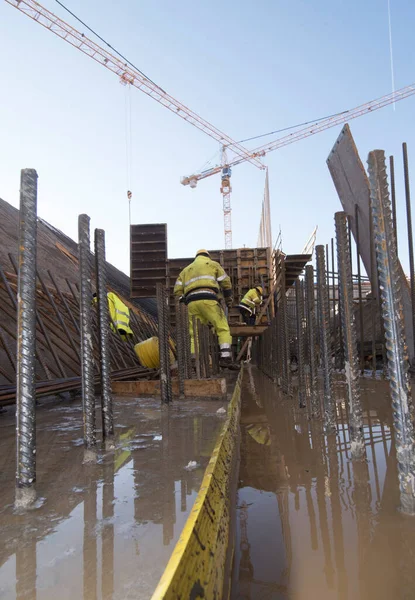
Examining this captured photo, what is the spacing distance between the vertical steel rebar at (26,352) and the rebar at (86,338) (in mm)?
538

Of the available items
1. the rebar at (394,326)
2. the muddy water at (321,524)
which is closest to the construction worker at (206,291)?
the muddy water at (321,524)

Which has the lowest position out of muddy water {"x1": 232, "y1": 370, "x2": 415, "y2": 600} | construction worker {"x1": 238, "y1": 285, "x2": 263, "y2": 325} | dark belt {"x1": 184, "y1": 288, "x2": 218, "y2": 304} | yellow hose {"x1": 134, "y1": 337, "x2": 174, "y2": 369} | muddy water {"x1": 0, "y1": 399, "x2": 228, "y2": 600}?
muddy water {"x1": 232, "y1": 370, "x2": 415, "y2": 600}

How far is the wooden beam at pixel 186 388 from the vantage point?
188 inches

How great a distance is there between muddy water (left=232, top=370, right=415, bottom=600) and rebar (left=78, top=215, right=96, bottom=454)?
3.01ft

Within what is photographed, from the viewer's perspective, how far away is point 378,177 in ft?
6.92

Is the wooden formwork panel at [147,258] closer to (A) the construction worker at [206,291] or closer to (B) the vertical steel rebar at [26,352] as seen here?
(A) the construction worker at [206,291]

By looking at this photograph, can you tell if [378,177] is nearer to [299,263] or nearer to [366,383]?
[366,383]

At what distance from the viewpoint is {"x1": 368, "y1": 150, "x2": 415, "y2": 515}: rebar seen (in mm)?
1991

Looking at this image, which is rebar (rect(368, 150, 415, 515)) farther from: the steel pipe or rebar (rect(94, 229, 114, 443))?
the steel pipe

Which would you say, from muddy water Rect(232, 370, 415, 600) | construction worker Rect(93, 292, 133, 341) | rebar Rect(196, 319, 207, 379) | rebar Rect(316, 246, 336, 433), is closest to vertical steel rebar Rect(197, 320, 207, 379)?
rebar Rect(196, 319, 207, 379)

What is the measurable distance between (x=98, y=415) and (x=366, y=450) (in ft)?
7.49

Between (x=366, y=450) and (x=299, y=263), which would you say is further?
(x=299, y=263)

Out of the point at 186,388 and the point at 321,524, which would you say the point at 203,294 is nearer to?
the point at 186,388

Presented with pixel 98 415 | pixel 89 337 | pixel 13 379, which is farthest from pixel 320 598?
pixel 13 379
